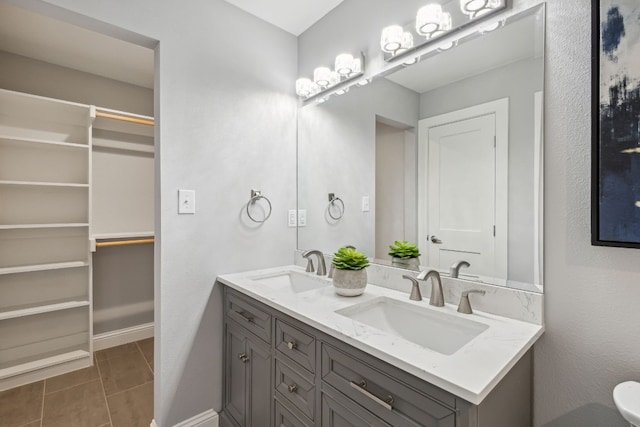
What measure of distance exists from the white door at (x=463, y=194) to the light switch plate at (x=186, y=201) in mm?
1226

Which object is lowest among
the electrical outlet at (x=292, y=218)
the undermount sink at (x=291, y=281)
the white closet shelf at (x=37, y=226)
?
the undermount sink at (x=291, y=281)

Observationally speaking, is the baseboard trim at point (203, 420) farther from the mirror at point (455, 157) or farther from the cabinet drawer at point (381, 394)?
the mirror at point (455, 157)

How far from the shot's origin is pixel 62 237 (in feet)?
8.24

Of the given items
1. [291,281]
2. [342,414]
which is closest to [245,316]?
[291,281]

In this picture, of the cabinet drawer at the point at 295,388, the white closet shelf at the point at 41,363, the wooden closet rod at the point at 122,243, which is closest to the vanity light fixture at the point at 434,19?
the cabinet drawer at the point at 295,388

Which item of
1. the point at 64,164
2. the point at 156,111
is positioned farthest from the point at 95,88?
the point at 156,111

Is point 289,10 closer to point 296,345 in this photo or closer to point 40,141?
point 296,345

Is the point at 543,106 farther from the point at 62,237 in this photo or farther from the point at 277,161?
the point at 62,237

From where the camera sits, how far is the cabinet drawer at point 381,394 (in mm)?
789

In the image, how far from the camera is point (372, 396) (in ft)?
3.02

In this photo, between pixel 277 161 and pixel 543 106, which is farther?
pixel 277 161

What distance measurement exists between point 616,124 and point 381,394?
1.04 metres

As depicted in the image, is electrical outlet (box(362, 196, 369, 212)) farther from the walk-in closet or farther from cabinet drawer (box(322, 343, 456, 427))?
the walk-in closet

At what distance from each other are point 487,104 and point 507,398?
1.05m
